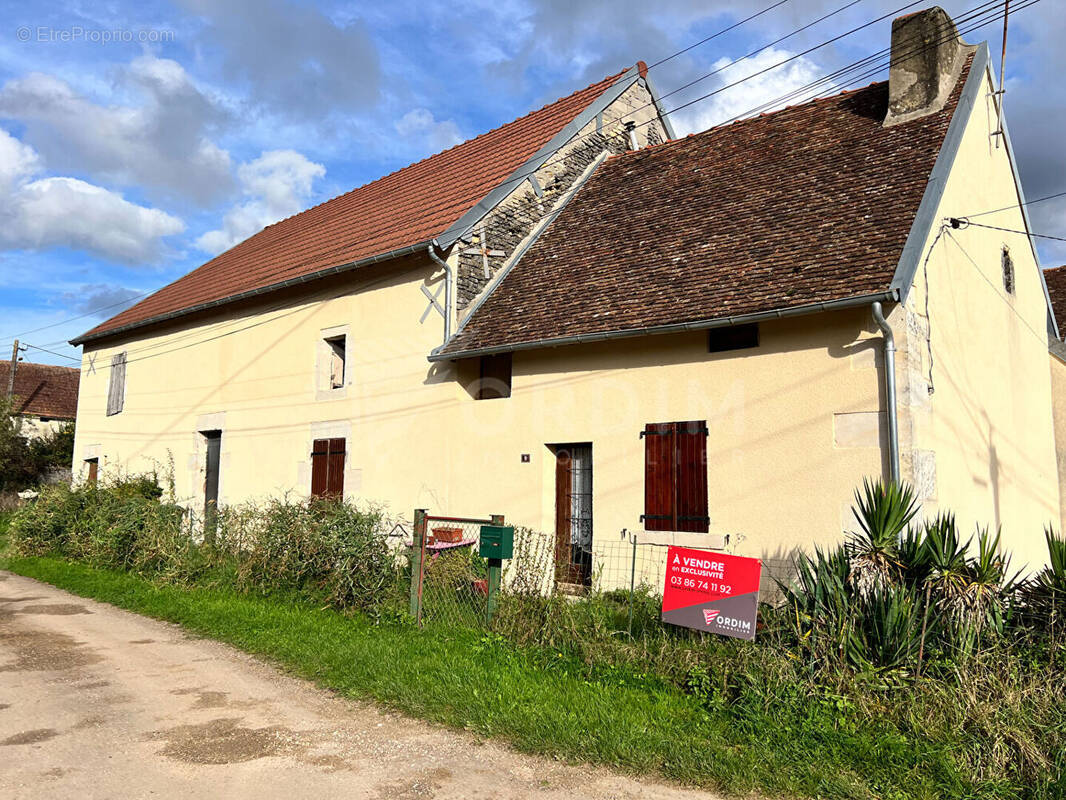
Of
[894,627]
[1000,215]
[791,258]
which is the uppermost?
[1000,215]

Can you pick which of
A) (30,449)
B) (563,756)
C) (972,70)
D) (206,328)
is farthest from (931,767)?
(30,449)

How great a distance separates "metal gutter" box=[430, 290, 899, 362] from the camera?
749 cm

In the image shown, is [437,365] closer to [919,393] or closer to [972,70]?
[919,393]

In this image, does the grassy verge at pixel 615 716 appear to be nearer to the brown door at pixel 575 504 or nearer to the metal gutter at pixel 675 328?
the brown door at pixel 575 504

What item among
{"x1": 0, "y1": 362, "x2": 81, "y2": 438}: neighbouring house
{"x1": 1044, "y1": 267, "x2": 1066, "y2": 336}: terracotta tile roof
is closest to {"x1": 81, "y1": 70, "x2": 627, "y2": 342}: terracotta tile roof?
{"x1": 1044, "y1": 267, "x2": 1066, "y2": 336}: terracotta tile roof

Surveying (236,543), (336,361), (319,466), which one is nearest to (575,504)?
(236,543)

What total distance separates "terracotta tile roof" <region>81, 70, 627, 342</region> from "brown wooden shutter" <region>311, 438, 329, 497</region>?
9.37 ft

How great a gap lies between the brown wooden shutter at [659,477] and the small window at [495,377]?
2.78 meters

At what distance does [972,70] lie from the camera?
1021cm

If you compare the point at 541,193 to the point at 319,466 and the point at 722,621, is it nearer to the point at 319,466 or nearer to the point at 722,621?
the point at 319,466

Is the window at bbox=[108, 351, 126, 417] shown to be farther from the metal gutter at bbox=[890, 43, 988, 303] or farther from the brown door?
the metal gutter at bbox=[890, 43, 988, 303]

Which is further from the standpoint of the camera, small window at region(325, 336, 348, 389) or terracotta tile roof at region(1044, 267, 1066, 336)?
terracotta tile roof at region(1044, 267, 1066, 336)

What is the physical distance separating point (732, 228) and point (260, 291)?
846 cm

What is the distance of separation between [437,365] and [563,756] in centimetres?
725
